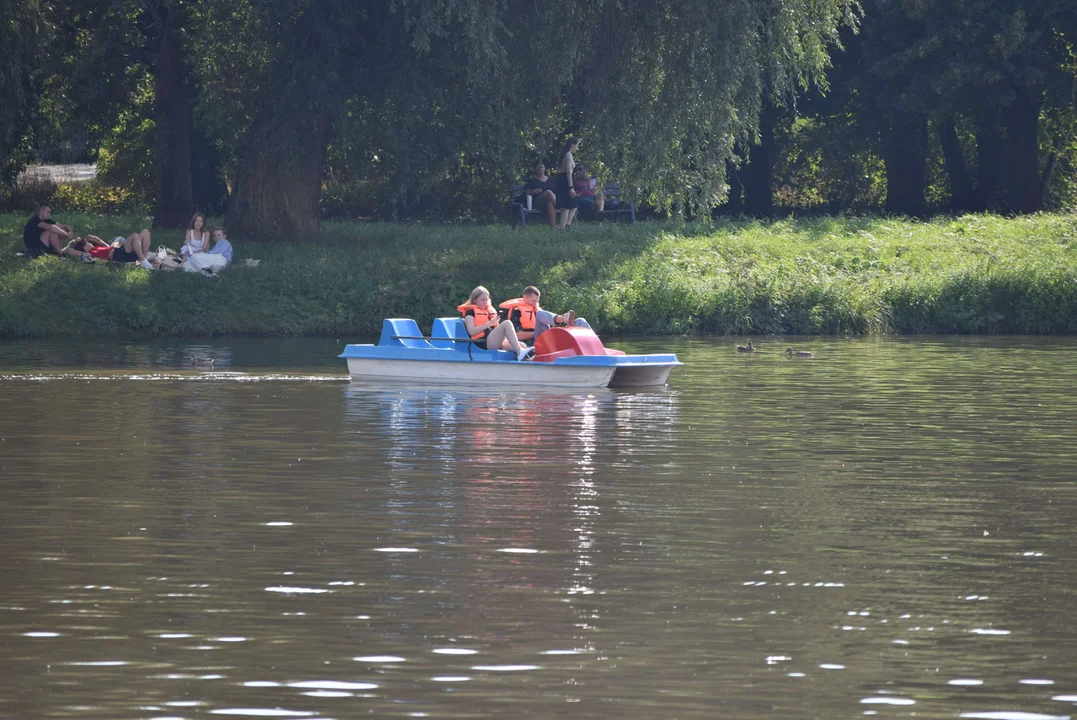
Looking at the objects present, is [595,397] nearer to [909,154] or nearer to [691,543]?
[691,543]

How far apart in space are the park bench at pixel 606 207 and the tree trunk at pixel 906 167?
7618 mm

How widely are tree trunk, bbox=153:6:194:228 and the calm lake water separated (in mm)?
18554

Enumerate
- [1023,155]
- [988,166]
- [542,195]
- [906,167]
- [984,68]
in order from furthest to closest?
1. [906,167]
2. [988,166]
3. [1023,155]
4. [984,68]
5. [542,195]

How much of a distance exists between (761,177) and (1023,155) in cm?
739

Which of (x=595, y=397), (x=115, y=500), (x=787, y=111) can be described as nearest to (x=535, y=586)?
(x=115, y=500)

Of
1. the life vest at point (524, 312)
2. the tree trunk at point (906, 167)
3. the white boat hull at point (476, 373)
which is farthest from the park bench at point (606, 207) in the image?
the white boat hull at point (476, 373)

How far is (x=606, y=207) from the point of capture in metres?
40.8

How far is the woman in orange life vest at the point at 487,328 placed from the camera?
2027 centimetres

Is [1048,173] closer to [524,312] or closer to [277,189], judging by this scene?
[277,189]

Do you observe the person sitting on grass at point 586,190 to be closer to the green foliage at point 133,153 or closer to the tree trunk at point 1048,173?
the green foliage at point 133,153

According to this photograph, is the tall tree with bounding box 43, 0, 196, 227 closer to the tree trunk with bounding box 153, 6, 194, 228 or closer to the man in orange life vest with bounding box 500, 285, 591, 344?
the tree trunk with bounding box 153, 6, 194, 228

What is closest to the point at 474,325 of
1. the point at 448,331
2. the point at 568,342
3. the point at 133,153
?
the point at 448,331

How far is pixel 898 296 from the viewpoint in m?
28.9

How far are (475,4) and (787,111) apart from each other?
21.3 m
